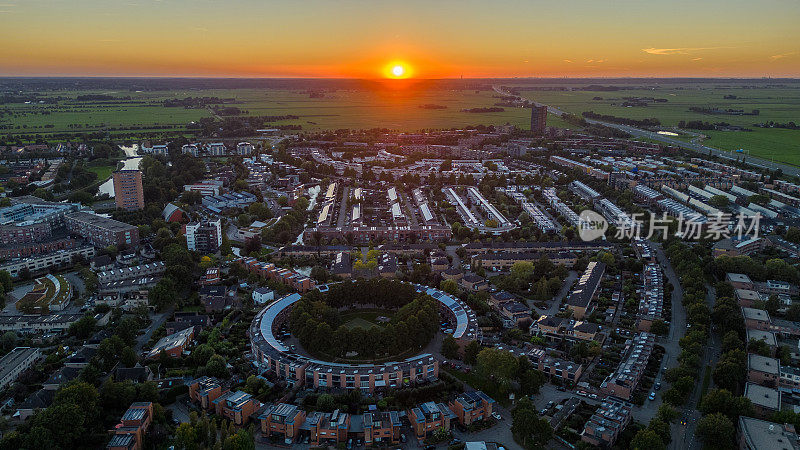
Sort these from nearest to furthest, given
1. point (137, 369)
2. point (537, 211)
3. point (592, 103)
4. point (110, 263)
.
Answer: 1. point (137, 369)
2. point (110, 263)
3. point (537, 211)
4. point (592, 103)

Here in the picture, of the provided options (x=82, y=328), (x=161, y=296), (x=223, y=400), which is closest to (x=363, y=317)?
(x=223, y=400)

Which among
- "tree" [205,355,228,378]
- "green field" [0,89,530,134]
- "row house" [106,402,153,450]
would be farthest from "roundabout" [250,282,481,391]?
"green field" [0,89,530,134]

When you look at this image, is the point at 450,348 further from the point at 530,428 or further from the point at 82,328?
the point at 82,328

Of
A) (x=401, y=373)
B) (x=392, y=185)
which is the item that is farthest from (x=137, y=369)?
(x=392, y=185)

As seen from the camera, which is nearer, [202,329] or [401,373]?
[401,373]

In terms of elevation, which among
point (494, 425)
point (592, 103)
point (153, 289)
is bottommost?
point (494, 425)

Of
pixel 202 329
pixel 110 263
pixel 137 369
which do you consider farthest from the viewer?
pixel 110 263

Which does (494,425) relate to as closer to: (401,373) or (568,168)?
(401,373)

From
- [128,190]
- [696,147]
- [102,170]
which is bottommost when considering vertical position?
[102,170]
